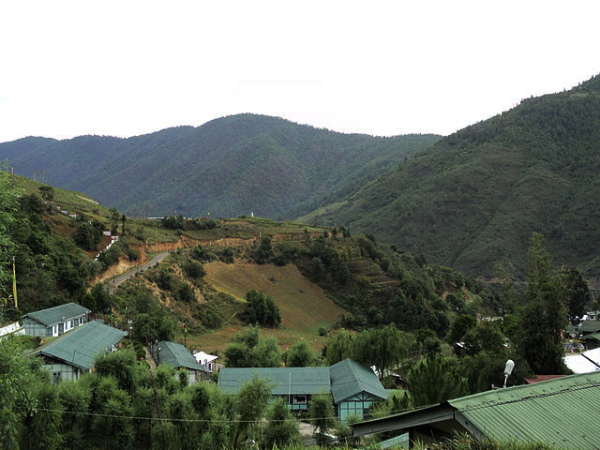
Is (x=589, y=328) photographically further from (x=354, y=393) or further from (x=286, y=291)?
(x=286, y=291)

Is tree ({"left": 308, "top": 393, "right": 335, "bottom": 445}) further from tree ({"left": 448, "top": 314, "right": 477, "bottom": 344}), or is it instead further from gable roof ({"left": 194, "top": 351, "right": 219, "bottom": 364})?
tree ({"left": 448, "top": 314, "right": 477, "bottom": 344})

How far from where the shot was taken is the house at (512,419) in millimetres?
7668

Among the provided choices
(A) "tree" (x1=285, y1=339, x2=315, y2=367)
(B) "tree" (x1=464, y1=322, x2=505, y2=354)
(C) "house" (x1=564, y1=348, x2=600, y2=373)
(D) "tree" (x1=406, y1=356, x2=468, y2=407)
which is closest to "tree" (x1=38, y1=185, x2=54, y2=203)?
(A) "tree" (x1=285, y1=339, x2=315, y2=367)

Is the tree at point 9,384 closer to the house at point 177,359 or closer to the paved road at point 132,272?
the house at point 177,359

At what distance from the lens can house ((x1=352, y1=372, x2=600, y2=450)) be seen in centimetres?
767

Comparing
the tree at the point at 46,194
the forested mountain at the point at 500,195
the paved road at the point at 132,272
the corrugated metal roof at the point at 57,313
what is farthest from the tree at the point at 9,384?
the forested mountain at the point at 500,195

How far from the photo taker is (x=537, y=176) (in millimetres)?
118438

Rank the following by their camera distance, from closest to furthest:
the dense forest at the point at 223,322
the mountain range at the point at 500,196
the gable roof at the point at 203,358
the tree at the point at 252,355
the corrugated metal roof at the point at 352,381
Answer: the dense forest at the point at 223,322 → the corrugated metal roof at the point at 352,381 → the tree at the point at 252,355 → the gable roof at the point at 203,358 → the mountain range at the point at 500,196

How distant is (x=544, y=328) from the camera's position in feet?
82.1

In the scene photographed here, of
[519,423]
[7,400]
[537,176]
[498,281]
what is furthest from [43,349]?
[537,176]

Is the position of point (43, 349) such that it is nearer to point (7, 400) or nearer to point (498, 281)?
point (7, 400)

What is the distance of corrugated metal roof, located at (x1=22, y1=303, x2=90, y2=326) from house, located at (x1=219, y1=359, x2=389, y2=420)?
10.7m

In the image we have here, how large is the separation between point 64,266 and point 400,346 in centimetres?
2489

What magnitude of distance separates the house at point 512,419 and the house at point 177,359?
23.0 meters
